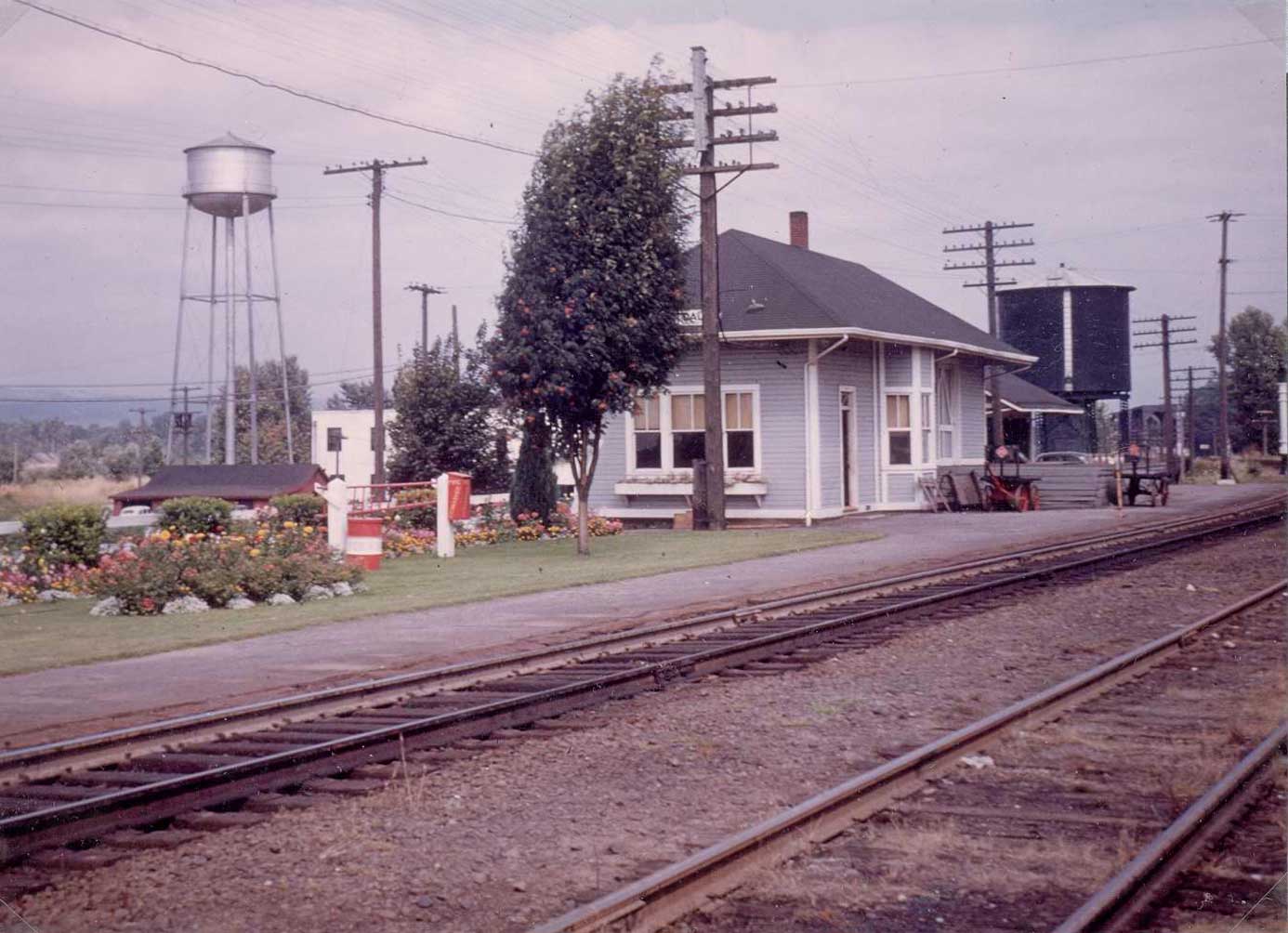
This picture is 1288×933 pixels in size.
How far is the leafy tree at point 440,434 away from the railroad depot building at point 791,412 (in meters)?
6.36

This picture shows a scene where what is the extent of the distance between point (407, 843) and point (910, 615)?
8594mm

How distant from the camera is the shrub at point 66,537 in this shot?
515 inches

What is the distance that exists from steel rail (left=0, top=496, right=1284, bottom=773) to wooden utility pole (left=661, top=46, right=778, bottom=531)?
28.6 feet

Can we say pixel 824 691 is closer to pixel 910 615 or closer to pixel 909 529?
pixel 910 615

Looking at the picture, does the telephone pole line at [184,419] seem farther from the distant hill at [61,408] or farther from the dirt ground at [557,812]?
the dirt ground at [557,812]

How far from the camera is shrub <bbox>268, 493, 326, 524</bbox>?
17266 mm

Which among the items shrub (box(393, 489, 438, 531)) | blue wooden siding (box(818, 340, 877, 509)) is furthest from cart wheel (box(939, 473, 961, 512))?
shrub (box(393, 489, 438, 531))

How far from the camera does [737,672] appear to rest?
1080 cm

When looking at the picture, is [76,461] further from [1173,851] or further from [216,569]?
[1173,851]

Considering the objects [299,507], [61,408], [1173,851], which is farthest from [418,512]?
[1173,851]

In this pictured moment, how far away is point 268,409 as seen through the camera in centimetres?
1519

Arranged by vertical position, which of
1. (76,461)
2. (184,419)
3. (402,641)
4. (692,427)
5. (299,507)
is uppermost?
(692,427)

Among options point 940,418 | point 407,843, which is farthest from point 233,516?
point 940,418

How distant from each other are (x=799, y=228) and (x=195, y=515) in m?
25.6
